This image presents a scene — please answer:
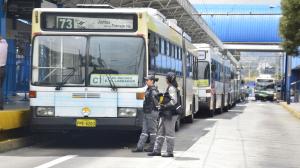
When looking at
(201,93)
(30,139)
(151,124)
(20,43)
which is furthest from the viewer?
(201,93)

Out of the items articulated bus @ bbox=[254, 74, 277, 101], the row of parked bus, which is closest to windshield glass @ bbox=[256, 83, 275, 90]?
articulated bus @ bbox=[254, 74, 277, 101]

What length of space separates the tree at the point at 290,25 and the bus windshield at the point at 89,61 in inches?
613

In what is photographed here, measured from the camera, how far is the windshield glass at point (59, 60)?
1402 centimetres

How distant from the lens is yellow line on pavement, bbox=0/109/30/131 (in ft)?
44.1

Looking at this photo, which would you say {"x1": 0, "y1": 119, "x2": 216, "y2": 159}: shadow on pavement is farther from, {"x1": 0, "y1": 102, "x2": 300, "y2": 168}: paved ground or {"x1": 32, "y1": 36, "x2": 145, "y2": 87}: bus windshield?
{"x1": 32, "y1": 36, "x2": 145, "y2": 87}: bus windshield

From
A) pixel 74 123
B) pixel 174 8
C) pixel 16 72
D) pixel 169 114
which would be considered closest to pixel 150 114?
pixel 169 114

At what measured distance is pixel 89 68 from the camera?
13977 millimetres

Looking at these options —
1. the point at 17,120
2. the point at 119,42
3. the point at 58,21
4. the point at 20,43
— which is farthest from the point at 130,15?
the point at 20,43

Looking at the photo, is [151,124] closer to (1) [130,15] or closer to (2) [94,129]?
(2) [94,129]

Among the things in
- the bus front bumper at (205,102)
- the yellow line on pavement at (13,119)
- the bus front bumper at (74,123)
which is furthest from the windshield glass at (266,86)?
the bus front bumper at (74,123)

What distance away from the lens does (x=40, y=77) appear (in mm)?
14094

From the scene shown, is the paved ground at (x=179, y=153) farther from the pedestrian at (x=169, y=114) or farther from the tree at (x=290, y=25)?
the tree at (x=290, y=25)

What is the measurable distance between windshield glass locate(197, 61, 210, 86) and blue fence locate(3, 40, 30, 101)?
9.96m

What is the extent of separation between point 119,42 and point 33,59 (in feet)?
6.46
